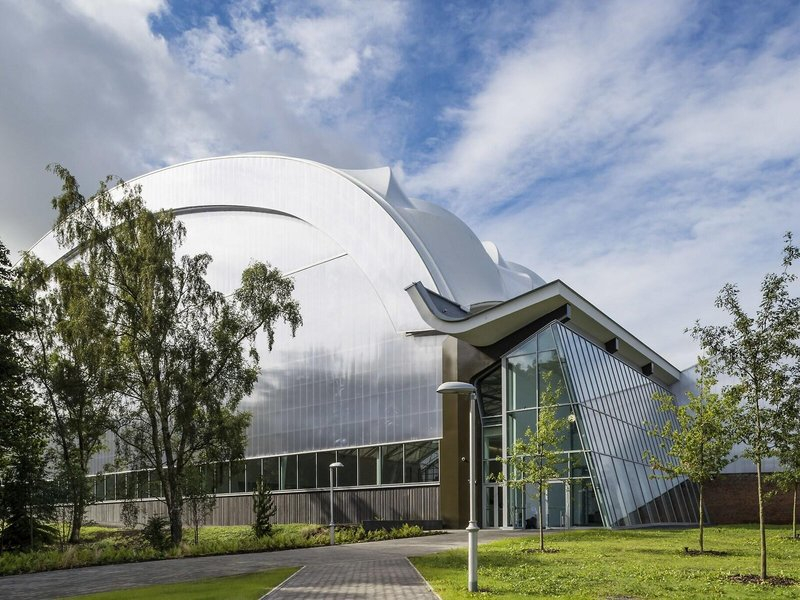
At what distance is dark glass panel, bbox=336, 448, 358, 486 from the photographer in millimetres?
45250

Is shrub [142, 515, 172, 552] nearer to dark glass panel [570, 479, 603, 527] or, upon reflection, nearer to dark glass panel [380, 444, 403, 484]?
dark glass panel [380, 444, 403, 484]

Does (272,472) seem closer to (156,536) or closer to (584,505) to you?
(156,536)

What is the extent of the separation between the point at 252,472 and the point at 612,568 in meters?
35.9

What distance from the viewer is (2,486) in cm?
3219

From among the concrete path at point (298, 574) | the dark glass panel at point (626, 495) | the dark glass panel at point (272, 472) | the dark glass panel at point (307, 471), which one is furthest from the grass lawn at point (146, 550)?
the dark glass panel at point (626, 495)

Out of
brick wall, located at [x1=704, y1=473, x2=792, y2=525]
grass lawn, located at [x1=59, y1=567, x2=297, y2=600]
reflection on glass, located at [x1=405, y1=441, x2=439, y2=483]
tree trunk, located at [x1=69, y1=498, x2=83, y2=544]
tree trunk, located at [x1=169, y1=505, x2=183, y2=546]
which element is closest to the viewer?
grass lawn, located at [x1=59, y1=567, x2=297, y2=600]

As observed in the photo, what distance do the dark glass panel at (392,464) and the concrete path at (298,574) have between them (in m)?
12.2

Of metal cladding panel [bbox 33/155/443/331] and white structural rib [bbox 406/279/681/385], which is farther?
metal cladding panel [bbox 33/155/443/331]

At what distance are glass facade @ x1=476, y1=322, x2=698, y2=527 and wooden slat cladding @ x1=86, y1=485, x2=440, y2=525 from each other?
11.9ft

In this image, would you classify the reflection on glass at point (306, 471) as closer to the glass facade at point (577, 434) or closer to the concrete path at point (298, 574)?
the glass facade at point (577, 434)

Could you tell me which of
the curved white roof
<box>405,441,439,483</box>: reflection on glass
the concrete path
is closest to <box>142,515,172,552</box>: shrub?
the concrete path

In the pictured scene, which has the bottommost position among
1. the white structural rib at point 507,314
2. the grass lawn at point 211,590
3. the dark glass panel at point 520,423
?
the grass lawn at point 211,590

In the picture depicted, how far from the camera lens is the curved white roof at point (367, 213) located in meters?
45.3

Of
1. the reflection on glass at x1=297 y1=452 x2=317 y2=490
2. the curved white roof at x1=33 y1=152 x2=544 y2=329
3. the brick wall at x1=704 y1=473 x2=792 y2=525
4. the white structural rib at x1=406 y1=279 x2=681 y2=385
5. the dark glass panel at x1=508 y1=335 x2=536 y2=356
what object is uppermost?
the curved white roof at x1=33 y1=152 x2=544 y2=329
